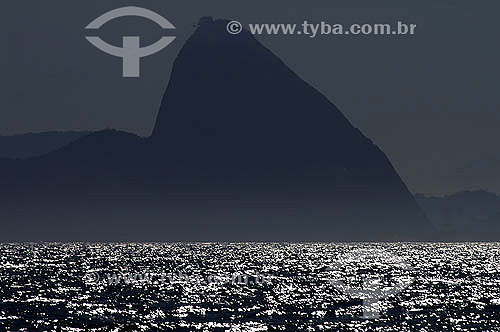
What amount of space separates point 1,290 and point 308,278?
6358 centimetres

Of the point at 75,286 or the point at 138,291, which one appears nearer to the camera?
the point at 138,291

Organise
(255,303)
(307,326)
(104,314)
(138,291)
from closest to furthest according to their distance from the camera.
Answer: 1. (307,326)
2. (104,314)
3. (255,303)
4. (138,291)

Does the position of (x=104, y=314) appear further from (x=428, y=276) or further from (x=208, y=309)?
(x=428, y=276)

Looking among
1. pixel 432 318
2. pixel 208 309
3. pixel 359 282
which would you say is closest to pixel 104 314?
pixel 208 309

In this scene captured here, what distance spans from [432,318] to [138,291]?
47.9 metres

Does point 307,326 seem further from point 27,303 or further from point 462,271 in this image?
point 462,271

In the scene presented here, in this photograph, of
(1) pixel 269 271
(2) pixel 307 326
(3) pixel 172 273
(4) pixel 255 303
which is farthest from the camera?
(1) pixel 269 271

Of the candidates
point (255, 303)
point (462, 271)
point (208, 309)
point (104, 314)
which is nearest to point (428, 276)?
point (462, 271)

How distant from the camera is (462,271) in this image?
193625 millimetres

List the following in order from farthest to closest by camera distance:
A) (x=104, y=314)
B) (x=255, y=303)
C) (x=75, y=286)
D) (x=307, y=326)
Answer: (x=75, y=286), (x=255, y=303), (x=104, y=314), (x=307, y=326)

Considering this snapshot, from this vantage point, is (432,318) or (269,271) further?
(269,271)

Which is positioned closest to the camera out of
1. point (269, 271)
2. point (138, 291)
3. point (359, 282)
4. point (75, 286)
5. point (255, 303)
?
point (255, 303)

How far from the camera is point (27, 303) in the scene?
101 metres

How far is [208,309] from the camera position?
3743 inches
